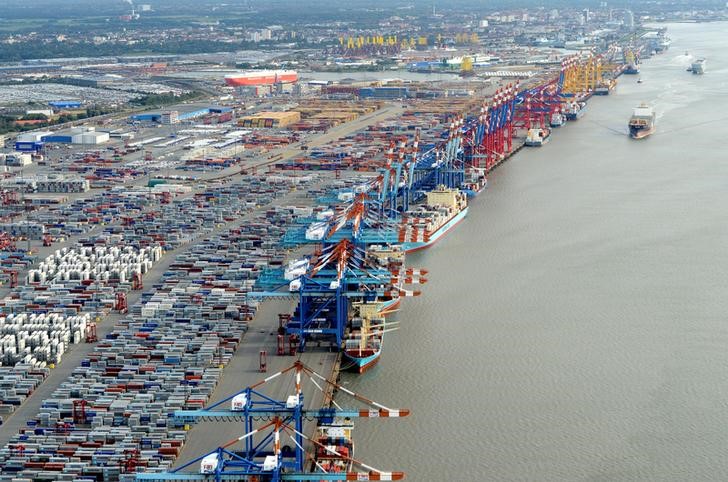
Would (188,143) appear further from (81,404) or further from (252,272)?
(81,404)

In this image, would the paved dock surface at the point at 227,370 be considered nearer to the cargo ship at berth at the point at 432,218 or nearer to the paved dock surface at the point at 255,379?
the paved dock surface at the point at 255,379

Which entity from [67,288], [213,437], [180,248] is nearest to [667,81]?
[180,248]

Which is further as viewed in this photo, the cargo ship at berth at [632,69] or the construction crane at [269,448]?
the cargo ship at berth at [632,69]

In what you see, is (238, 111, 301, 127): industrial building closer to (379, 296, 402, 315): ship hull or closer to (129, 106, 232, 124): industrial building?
(129, 106, 232, 124): industrial building

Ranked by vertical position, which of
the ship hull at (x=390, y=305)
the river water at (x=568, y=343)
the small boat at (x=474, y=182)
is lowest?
the small boat at (x=474, y=182)

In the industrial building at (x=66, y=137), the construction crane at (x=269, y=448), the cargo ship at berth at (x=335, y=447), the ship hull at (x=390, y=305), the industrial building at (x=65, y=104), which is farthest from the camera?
the industrial building at (x=65, y=104)

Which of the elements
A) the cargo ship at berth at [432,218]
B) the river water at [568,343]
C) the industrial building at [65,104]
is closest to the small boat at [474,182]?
the river water at [568,343]
